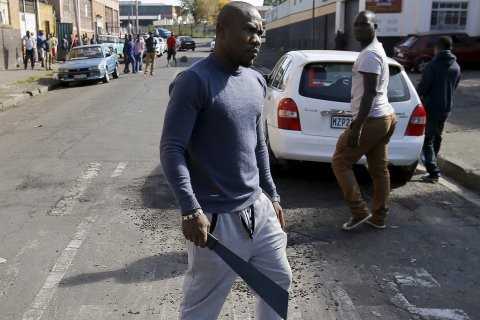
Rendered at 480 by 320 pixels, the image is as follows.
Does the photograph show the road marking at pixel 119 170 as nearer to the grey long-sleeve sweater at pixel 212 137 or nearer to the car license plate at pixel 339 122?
the car license plate at pixel 339 122

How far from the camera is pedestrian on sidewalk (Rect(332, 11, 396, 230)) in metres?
4.66

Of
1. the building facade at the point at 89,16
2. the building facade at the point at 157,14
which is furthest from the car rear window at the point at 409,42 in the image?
the building facade at the point at 157,14

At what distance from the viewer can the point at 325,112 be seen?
6.33 meters

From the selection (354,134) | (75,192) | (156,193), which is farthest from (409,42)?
(354,134)

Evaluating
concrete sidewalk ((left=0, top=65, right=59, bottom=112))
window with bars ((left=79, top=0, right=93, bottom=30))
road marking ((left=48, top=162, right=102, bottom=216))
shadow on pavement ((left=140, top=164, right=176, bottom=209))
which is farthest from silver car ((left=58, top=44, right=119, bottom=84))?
window with bars ((left=79, top=0, right=93, bottom=30))

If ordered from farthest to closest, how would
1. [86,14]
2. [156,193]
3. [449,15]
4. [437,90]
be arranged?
[86,14] → [449,15] → [437,90] → [156,193]

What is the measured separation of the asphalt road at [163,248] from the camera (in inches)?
149

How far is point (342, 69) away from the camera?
650 cm

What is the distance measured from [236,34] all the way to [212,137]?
0.46m

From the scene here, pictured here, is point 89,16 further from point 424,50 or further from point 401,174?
point 401,174

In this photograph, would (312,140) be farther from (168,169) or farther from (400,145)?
(168,169)

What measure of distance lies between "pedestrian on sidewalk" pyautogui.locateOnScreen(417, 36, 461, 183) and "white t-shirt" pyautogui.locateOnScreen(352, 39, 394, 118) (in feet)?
→ 7.02

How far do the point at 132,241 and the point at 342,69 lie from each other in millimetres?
3141

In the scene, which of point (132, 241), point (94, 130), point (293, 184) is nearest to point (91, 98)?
point (94, 130)
